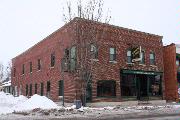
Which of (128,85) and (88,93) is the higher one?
(128,85)

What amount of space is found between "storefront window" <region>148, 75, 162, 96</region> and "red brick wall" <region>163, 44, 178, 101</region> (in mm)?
2355

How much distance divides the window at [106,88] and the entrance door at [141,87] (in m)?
3.92

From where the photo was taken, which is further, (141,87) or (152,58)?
(152,58)

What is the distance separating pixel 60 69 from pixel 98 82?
4.91m

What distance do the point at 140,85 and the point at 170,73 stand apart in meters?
5.59

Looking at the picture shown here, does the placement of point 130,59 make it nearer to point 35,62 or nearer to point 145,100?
point 145,100

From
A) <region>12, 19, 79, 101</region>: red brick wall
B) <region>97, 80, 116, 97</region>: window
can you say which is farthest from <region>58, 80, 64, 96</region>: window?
<region>97, 80, 116, 97</region>: window

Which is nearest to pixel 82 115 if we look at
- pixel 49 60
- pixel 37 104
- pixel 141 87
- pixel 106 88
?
pixel 37 104

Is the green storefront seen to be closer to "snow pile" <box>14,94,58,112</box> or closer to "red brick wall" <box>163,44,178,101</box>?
"red brick wall" <box>163,44,178,101</box>

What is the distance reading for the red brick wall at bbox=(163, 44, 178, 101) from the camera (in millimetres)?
33188

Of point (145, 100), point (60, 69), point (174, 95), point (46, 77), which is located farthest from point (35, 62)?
point (174, 95)

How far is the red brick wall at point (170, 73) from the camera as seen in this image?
3319 centimetres

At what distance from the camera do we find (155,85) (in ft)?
104

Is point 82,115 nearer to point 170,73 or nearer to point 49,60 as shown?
point 49,60
